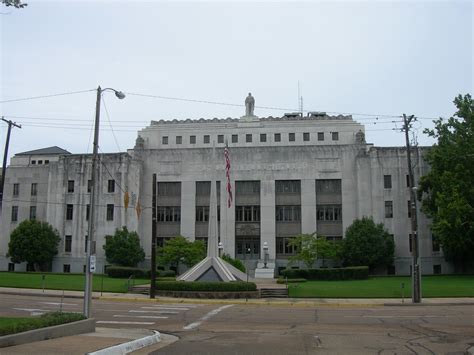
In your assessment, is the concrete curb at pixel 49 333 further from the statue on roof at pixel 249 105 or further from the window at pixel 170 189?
the statue on roof at pixel 249 105

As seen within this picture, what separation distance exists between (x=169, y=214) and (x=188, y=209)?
9.30ft

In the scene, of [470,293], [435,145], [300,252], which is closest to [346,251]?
[300,252]

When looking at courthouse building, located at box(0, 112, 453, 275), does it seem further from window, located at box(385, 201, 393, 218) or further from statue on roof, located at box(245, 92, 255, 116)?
statue on roof, located at box(245, 92, 255, 116)

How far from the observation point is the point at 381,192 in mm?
64812

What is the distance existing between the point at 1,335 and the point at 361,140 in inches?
2433

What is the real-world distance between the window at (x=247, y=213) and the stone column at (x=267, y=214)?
2.95 feet

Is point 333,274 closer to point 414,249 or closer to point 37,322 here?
point 414,249

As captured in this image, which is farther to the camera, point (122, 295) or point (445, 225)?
point (445, 225)

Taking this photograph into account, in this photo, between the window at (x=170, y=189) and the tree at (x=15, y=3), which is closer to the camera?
the tree at (x=15, y=3)

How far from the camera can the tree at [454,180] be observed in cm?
4688

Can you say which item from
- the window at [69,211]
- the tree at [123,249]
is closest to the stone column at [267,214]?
the tree at [123,249]

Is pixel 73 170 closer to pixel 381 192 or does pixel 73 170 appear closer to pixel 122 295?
pixel 122 295

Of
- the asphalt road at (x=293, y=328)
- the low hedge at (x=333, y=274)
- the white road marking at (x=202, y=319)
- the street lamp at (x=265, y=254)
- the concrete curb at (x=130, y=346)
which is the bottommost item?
the white road marking at (x=202, y=319)

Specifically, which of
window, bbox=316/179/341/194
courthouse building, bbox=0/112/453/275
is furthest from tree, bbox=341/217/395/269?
window, bbox=316/179/341/194
